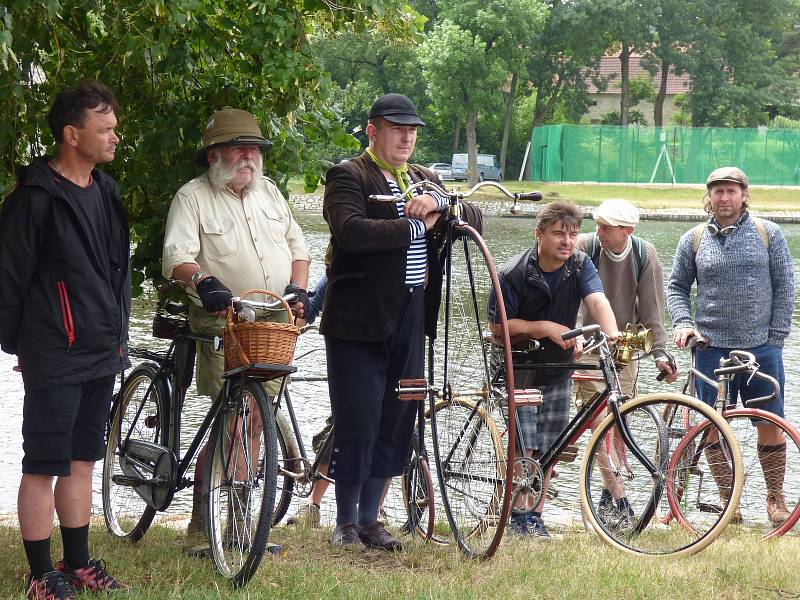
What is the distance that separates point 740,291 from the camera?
696 centimetres

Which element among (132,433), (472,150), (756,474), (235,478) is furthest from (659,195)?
(235,478)

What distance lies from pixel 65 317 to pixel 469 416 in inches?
77.2

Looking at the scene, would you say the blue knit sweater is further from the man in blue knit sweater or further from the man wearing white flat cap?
the man wearing white flat cap

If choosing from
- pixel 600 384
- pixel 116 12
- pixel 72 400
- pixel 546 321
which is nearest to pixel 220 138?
pixel 116 12

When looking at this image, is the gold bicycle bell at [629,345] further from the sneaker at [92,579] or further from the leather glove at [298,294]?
the sneaker at [92,579]

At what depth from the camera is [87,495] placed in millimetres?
4816

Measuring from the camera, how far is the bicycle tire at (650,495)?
552cm

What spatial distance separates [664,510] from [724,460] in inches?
17.1

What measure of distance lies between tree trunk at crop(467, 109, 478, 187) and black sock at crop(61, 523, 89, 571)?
51.3m

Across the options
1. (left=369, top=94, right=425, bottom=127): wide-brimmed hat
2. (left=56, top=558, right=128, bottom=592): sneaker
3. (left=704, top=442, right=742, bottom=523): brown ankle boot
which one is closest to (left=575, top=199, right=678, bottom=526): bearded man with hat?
(left=704, top=442, right=742, bottom=523): brown ankle boot

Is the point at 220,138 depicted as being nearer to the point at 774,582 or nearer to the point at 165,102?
the point at 165,102

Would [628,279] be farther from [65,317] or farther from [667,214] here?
[667,214]

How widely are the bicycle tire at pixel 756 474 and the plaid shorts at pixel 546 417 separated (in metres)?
0.75

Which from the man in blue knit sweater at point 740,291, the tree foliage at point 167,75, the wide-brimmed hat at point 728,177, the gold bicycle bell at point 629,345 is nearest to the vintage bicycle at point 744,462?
the man in blue knit sweater at point 740,291
